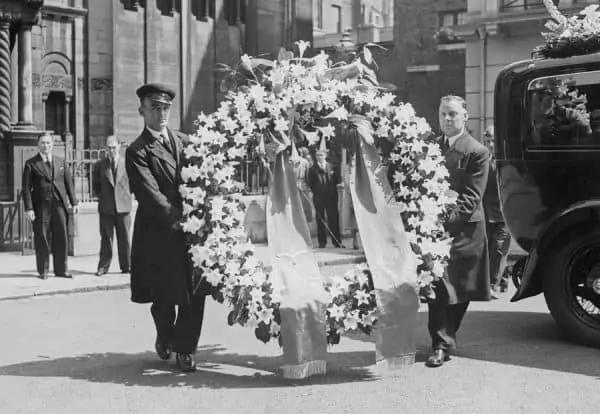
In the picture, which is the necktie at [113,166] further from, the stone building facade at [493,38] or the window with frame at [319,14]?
the window with frame at [319,14]

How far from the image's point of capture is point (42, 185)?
42.7ft

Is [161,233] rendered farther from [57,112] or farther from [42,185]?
[57,112]

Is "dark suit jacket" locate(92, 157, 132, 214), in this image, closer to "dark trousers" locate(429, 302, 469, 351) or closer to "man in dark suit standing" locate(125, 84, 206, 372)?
"man in dark suit standing" locate(125, 84, 206, 372)

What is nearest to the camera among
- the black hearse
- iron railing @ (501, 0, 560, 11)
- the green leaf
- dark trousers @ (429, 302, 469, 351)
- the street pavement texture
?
the street pavement texture

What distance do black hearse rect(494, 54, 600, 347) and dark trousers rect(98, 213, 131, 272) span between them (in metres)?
6.59

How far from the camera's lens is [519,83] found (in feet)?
29.7

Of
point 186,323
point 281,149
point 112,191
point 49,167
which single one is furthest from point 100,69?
point 281,149

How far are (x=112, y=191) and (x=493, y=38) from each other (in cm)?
1397

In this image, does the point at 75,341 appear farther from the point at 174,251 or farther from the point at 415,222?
the point at 415,222

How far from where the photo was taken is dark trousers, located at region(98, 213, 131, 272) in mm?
13680

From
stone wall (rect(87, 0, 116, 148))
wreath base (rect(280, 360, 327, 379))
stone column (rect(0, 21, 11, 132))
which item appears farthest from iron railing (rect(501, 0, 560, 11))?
wreath base (rect(280, 360, 327, 379))

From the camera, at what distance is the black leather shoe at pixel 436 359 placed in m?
7.19

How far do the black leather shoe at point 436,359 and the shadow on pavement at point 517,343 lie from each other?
21cm

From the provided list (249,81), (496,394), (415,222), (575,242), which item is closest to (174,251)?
(249,81)
